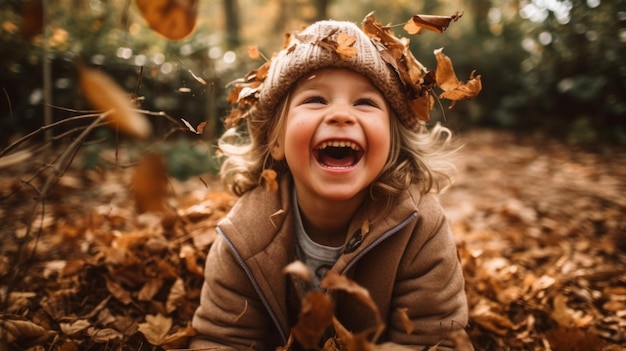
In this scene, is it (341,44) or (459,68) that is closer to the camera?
(341,44)

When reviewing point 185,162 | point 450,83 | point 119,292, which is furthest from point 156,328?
point 185,162

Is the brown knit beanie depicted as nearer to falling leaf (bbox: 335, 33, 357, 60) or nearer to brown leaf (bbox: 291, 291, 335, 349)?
falling leaf (bbox: 335, 33, 357, 60)

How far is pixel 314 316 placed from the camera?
1.08 metres

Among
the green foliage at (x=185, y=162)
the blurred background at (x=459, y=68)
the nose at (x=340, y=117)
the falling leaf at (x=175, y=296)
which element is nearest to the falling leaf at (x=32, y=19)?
the nose at (x=340, y=117)

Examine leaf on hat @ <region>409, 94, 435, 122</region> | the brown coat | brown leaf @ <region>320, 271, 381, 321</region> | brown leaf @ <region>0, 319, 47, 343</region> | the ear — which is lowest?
brown leaf @ <region>0, 319, 47, 343</region>

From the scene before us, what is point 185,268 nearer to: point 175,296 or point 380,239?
point 175,296

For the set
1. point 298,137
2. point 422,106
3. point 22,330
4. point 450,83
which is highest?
point 450,83

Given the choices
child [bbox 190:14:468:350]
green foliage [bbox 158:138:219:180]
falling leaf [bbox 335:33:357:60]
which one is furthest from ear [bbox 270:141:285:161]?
green foliage [bbox 158:138:219:180]

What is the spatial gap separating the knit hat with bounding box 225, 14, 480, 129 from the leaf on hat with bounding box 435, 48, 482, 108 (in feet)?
0.13

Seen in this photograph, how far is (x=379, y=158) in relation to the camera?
1648 millimetres

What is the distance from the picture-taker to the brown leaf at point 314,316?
1034 millimetres

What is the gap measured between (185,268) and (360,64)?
4.78 feet

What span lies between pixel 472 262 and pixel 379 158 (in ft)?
3.58

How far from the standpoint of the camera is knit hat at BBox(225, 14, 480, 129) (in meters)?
1.58
